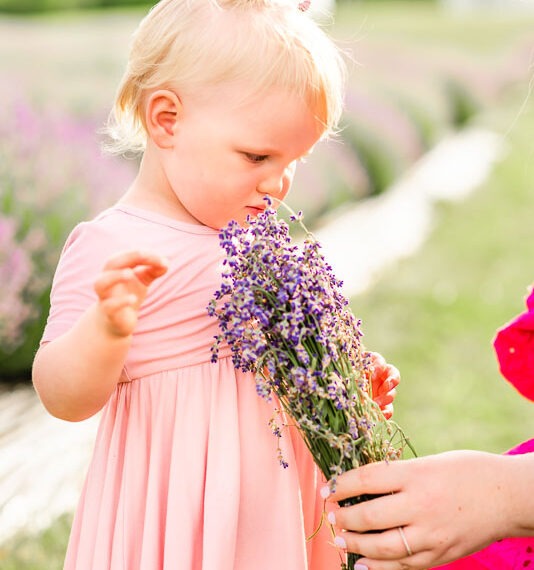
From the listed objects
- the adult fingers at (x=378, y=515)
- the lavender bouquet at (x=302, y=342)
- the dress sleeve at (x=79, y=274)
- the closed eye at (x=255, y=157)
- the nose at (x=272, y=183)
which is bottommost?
the adult fingers at (x=378, y=515)

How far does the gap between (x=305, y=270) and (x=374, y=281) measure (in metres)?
5.74

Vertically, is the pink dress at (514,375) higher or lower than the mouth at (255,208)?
lower

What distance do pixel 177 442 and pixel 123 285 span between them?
38 cm

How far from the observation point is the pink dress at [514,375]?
180cm

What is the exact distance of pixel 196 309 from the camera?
1749mm

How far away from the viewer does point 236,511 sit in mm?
1710

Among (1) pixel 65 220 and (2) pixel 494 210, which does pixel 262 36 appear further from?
(2) pixel 494 210

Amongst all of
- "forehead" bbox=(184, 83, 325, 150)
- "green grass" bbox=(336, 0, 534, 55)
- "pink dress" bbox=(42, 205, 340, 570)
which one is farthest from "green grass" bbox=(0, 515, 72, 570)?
"green grass" bbox=(336, 0, 534, 55)

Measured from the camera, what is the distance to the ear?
1.76 metres

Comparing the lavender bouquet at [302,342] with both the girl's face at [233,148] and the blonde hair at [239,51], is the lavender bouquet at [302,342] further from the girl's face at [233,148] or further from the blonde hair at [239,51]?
the blonde hair at [239,51]

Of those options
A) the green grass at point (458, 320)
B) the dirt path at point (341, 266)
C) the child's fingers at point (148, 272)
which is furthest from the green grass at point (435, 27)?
the child's fingers at point (148, 272)

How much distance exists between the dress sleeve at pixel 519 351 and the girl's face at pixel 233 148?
0.54m

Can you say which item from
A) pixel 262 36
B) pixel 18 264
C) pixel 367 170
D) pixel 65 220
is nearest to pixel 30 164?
pixel 65 220

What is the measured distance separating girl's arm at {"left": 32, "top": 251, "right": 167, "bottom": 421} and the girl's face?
311 millimetres
